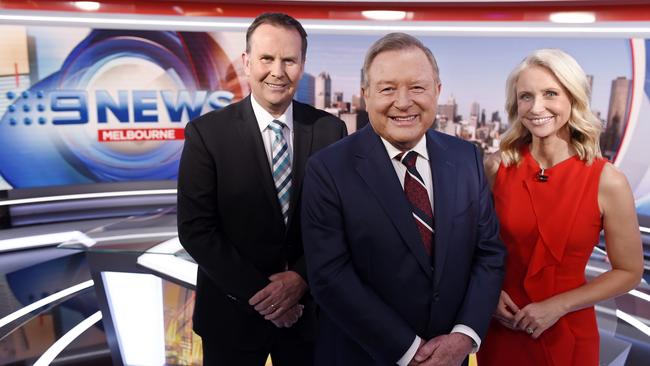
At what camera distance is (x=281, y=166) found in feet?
5.70

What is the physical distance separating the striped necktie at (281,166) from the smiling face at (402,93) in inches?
19.6

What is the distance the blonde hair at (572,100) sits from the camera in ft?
4.97

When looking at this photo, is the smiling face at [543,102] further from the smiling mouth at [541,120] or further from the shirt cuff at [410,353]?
the shirt cuff at [410,353]

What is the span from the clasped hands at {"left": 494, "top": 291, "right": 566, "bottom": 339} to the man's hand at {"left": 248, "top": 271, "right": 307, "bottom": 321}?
70cm

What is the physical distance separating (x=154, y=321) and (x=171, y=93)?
Answer: 162 inches

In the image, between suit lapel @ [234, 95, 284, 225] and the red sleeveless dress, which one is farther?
suit lapel @ [234, 95, 284, 225]

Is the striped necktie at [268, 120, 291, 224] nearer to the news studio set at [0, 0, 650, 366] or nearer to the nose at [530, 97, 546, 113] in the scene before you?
the nose at [530, 97, 546, 113]

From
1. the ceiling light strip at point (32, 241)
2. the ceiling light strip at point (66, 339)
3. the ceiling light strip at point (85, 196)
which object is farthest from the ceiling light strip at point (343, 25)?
the ceiling light strip at point (66, 339)

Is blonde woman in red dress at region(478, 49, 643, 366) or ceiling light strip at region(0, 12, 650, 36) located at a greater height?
ceiling light strip at region(0, 12, 650, 36)

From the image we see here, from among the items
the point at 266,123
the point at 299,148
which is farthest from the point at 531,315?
the point at 266,123

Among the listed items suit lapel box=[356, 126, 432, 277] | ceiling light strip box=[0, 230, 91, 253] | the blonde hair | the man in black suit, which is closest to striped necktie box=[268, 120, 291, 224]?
the man in black suit

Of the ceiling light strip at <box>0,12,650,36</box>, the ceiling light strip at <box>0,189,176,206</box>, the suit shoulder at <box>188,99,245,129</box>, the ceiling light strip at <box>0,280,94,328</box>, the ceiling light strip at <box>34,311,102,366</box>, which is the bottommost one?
the ceiling light strip at <box>0,280,94,328</box>

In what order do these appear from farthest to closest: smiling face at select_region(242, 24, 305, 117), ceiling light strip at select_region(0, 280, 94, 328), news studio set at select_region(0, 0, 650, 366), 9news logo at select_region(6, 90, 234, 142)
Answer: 9news logo at select_region(6, 90, 234, 142) < news studio set at select_region(0, 0, 650, 366) < ceiling light strip at select_region(0, 280, 94, 328) < smiling face at select_region(242, 24, 305, 117)

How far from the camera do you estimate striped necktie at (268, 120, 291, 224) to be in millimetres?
1723
